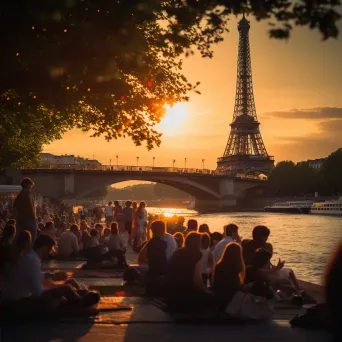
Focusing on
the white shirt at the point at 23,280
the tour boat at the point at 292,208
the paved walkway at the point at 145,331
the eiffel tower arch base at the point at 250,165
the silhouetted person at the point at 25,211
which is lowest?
the tour boat at the point at 292,208

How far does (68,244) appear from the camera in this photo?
18625 millimetres

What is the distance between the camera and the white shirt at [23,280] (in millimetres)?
8578

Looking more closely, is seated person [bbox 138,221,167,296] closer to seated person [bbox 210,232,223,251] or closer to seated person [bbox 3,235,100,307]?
seated person [bbox 3,235,100,307]

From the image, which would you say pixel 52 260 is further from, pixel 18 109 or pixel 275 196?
pixel 275 196

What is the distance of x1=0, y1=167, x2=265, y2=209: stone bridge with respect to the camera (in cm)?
8669

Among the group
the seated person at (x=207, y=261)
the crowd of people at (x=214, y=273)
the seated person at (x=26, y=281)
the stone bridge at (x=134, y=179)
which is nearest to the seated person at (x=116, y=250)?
the crowd of people at (x=214, y=273)

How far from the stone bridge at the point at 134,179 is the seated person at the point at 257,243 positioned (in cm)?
6749

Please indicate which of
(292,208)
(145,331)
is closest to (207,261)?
(145,331)

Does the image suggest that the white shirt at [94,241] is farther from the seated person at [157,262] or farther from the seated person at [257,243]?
the seated person at [157,262]

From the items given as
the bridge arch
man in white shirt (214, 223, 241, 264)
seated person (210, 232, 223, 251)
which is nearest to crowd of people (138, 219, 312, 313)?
man in white shirt (214, 223, 241, 264)

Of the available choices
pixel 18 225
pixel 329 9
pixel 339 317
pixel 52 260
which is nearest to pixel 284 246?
pixel 52 260

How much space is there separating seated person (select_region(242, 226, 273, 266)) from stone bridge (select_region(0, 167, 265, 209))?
6749 cm

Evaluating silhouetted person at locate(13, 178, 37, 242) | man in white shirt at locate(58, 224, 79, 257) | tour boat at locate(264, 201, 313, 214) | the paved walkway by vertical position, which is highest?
silhouetted person at locate(13, 178, 37, 242)

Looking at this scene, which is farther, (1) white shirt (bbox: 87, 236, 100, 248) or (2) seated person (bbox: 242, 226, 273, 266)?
(1) white shirt (bbox: 87, 236, 100, 248)
